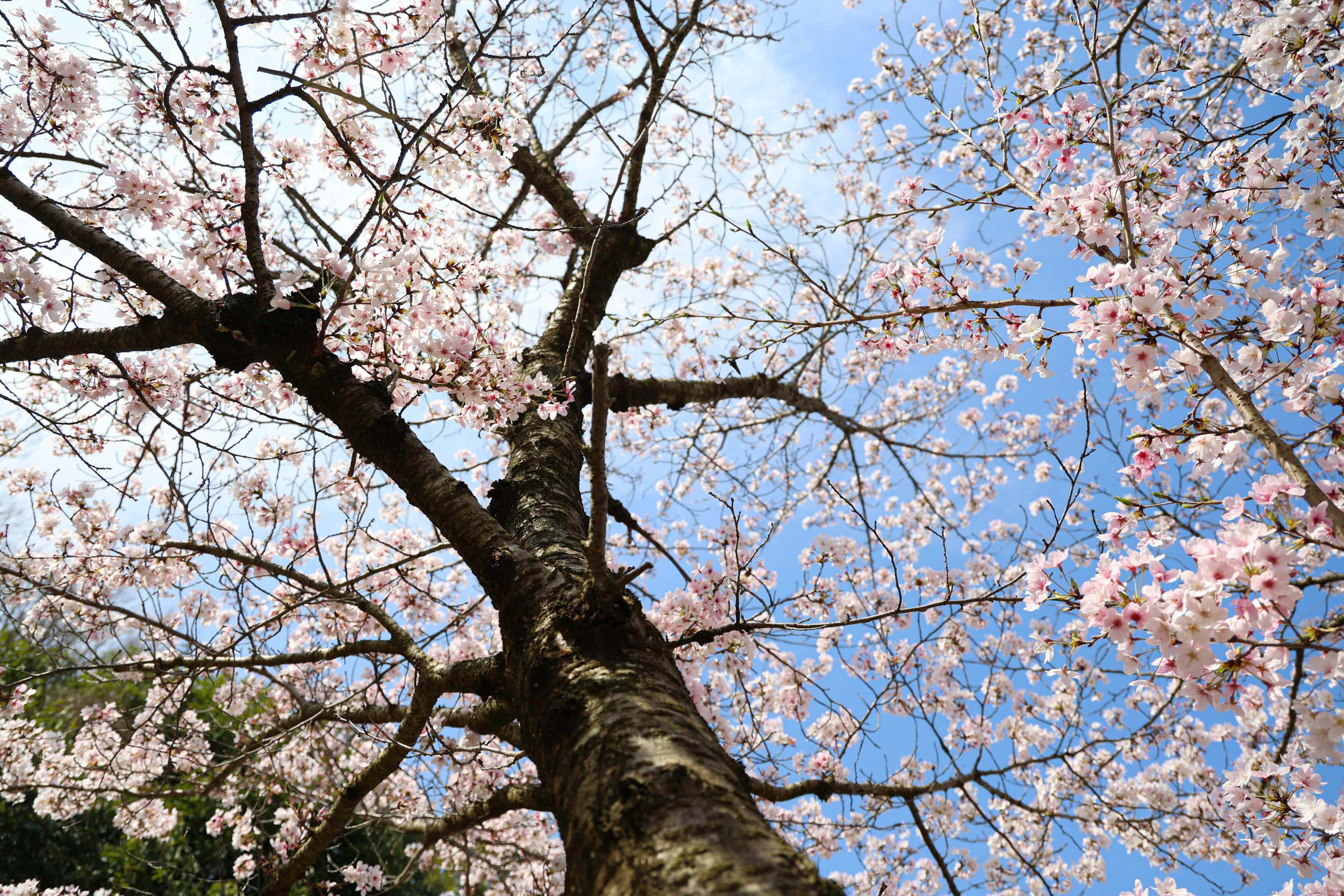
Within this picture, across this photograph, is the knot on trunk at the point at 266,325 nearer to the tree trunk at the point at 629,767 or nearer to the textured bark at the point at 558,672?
→ the textured bark at the point at 558,672

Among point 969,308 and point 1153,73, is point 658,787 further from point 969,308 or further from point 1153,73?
point 1153,73

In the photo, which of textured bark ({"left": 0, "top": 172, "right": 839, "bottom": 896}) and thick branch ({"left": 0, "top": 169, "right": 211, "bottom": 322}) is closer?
textured bark ({"left": 0, "top": 172, "right": 839, "bottom": 896})

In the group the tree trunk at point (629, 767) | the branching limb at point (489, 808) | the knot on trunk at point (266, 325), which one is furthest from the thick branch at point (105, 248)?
the branching limb at point (489, 808)

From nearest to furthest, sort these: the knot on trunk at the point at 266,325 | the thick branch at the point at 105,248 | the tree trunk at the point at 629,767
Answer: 1. the tree trunk at the point at 629,767
2. the knot on trunk at the point at 266,325
3. the thick branch at the point at 105,248

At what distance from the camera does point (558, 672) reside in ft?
4.76

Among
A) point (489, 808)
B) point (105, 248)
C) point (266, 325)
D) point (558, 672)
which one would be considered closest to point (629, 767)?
point (558, 672)

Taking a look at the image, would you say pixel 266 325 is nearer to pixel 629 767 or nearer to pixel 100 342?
pixel 100 342

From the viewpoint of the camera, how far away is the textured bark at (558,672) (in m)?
1.00

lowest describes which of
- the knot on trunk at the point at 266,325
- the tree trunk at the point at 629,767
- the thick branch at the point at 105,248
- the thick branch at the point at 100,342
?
the tree trunk at the point at 629,767

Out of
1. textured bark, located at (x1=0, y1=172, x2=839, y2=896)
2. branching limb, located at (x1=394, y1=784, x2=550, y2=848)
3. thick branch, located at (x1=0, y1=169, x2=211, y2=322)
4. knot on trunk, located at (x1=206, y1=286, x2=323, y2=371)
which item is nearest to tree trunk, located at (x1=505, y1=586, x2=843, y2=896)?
textured bark, located at (x1=0, y1=172, x2=839, y2=896)

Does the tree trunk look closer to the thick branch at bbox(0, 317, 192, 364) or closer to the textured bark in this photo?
the textured bark

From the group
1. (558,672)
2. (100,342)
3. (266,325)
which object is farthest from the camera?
(100,342)

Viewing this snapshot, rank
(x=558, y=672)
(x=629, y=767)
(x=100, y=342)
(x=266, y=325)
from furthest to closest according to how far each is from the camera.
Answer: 1. (x=100, y=342)
2. (x=266, y=325)
3. (x=558, y=672)
4. (x=629, y=767)

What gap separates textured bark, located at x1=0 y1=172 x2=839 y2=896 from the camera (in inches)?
39.5
